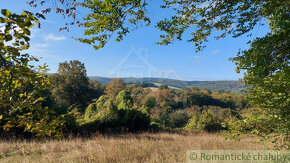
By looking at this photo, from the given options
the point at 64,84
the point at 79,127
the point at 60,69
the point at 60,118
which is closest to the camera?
the point at 60,118

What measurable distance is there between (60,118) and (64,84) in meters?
25.6

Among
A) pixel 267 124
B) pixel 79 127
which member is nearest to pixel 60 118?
pixel 267 124

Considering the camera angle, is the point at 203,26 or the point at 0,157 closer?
the point at 203,26

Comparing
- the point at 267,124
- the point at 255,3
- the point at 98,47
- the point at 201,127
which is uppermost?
the point at 255,3

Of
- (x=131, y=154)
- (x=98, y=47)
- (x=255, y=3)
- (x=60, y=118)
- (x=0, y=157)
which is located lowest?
(x=0, y=157)

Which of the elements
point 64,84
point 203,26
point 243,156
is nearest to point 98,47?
point 203,26

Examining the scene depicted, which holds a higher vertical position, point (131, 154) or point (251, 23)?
point (251, 23)

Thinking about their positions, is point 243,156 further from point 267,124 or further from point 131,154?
point 131,154

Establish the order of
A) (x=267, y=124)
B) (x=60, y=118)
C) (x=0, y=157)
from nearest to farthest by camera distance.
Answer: (x=60, y=118), (x=267, y=124), (x=0, y=157)

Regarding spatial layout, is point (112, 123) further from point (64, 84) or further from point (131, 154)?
point (64, 84)

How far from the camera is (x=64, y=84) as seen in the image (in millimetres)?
24203

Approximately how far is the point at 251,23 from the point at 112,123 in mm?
10229

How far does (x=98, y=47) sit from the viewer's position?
10.4 feet

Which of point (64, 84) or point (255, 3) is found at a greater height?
point (255, 3)
